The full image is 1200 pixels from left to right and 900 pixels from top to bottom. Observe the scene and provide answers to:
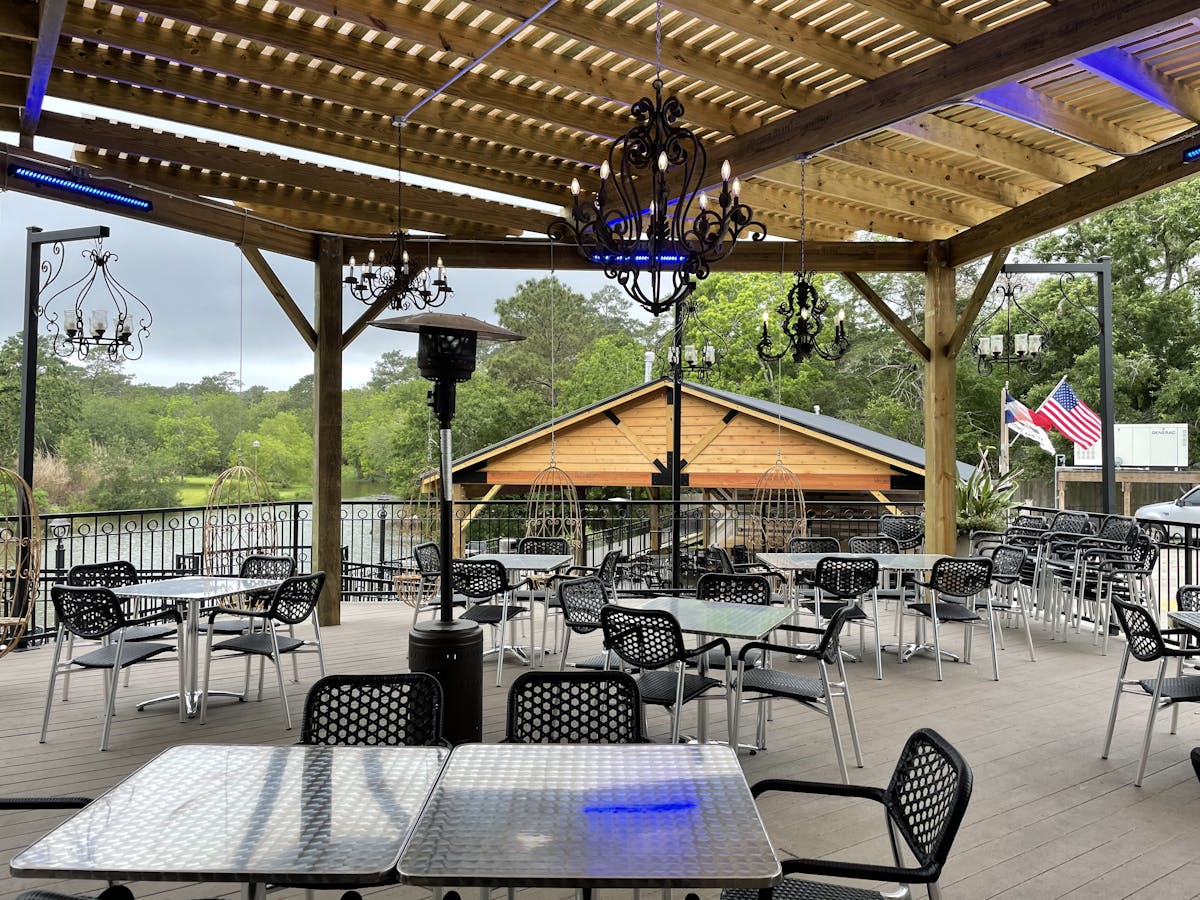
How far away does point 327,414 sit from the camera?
7.67 metres

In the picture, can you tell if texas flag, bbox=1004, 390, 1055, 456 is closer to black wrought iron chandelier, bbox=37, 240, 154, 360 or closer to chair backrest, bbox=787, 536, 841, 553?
chair backrest, bbox=787, 536, 841, 553

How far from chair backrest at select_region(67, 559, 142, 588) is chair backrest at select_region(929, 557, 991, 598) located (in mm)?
5071

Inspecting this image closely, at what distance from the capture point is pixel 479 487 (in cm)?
1666

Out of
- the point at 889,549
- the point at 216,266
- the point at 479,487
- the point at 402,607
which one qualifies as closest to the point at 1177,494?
the point at 479,487

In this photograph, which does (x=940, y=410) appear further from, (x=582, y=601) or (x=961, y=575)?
(x=582, y=601)

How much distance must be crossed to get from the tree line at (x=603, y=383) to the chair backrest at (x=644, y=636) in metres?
7.52

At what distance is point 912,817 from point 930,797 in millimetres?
111

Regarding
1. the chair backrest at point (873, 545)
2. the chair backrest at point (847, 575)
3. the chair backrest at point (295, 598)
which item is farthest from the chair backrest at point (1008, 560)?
the chair backrest at point (295, 598)

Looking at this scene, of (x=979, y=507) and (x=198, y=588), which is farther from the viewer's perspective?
(x=979, y=507)

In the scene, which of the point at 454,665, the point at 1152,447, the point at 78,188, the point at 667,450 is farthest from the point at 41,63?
the point at 1152,447

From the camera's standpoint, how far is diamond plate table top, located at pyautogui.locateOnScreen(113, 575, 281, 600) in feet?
16.0

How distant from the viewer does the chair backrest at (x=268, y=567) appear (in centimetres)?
595

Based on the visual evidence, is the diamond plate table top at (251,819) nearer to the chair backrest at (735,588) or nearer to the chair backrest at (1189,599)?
the chair backrest at (735,588)

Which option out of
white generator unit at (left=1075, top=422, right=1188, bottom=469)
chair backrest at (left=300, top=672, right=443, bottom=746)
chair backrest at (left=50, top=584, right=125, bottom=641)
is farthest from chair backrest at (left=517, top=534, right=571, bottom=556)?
white generator unit at (left=1075, top=422, right=1188, bottom=469)
